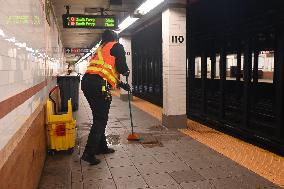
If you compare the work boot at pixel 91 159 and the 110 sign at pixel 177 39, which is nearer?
the work boot at pixel 91 159

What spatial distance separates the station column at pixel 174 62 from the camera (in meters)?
7.30

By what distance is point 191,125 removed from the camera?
310 inches

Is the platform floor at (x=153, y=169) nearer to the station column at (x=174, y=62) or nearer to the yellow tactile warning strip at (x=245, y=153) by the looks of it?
the yellow tactile warning strip at (x=245, y=153)

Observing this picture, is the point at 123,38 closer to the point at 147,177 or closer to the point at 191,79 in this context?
the point at 191,79

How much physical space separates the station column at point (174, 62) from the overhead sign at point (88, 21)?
92.2 inches

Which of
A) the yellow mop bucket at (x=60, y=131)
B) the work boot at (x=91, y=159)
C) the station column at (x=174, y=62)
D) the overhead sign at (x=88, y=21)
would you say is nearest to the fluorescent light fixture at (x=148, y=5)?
the station column at (x=174, y=62)

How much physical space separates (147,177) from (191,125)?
3859mm

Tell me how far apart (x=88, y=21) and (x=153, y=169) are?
595 centimetres

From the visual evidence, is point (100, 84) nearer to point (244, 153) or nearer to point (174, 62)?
point (244, 153)

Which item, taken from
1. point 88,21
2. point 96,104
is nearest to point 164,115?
point 96,104

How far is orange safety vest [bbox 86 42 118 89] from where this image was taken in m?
4.83

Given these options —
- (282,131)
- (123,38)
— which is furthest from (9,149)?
(123,38)

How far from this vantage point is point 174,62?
7.43 m

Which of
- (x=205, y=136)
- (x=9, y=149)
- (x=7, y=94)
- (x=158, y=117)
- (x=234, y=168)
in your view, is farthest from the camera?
(x=158, y=117)
